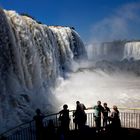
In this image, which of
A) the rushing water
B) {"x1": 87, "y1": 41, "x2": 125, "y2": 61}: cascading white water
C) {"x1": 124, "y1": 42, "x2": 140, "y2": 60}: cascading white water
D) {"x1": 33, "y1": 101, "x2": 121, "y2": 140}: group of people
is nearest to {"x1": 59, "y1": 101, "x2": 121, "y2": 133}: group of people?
{"x1": 33, "y1": 101, "x2": 121, "y2": 140}: group of people

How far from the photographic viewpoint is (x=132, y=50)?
7625 cm

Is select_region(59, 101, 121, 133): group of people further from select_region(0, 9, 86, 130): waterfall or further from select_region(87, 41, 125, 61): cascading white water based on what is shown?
select_region(87, 41, 125, 61): cascading white water

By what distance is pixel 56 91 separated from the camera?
31.5 m

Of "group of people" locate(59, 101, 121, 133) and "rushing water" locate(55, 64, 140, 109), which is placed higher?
"group of people" locate(59, 101, 121, 133)

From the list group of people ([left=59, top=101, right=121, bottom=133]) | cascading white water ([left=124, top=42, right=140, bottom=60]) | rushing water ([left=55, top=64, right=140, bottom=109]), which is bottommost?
rushing water ([left=55, top=64, right=140, bottom=109])

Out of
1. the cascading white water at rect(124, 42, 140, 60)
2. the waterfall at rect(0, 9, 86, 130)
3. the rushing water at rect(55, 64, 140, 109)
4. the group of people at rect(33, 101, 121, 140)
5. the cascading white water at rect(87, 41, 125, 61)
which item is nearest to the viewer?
the group of people at rect(33, 101, 121, 140)

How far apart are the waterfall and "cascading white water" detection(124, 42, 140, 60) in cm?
3954

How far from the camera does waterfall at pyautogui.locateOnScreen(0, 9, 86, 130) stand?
67.0 ft

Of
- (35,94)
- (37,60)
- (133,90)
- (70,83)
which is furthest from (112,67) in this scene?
(35,94)

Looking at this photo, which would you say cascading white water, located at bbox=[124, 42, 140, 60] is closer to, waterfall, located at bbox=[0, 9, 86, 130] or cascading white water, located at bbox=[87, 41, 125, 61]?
cascading white water, located at bbox=[87, 41, 125, 61]

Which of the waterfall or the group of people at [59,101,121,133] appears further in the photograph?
the waterfall

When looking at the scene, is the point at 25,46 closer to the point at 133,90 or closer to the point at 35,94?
the point at 35,94

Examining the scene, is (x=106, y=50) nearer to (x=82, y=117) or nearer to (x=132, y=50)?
(x=132, y=50)

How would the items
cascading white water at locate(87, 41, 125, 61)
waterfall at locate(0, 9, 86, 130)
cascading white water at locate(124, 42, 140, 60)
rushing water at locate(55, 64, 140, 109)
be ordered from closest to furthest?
1. waterfall at locate(0, 9, 86, 130)
2. rushing water at locate(55, 64, 140, 109)
3. cascading white water at locate(124, 42, 140, 60)
4. cascading white water at locate(87, 41, 125, 61)
